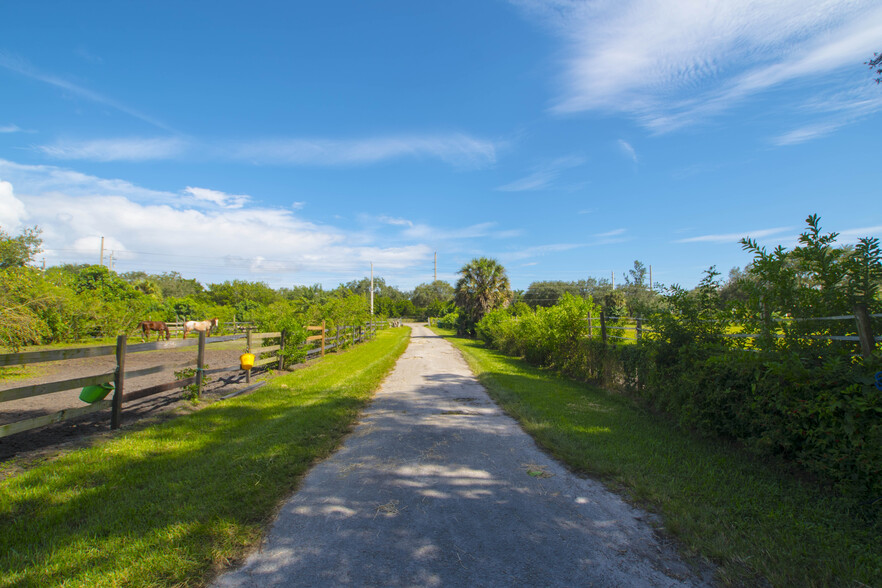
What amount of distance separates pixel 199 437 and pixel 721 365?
6.19 meters

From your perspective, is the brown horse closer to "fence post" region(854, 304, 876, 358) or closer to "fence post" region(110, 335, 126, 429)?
"fence post" region(110, 335, 126, 429)

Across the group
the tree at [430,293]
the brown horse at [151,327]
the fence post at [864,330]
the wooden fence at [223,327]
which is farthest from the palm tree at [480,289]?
the tree at [430,293]

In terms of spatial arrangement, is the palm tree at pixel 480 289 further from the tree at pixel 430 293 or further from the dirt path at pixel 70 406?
the tree at pixel 430 293

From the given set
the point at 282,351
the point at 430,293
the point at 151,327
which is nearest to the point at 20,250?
the point at 151,327

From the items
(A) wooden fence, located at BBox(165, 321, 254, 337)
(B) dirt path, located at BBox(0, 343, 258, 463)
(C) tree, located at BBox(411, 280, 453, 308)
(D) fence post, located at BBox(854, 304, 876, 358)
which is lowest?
(B) dirt path, located at BBox(0, 343, 258, 463)

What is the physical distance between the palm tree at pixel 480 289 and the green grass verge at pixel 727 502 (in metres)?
23.3

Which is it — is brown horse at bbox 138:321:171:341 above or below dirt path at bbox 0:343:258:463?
above

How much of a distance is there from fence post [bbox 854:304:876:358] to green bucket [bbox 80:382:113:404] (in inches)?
319

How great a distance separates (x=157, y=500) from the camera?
3191mm

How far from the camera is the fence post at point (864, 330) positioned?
3148 millimetres

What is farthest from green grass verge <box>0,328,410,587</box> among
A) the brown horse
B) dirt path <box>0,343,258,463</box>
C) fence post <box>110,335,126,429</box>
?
the brown horse

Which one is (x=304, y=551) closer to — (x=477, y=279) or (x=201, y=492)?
(x=201, y=492)

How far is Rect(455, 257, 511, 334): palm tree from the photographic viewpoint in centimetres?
2922

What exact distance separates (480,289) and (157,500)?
88.4 ft
